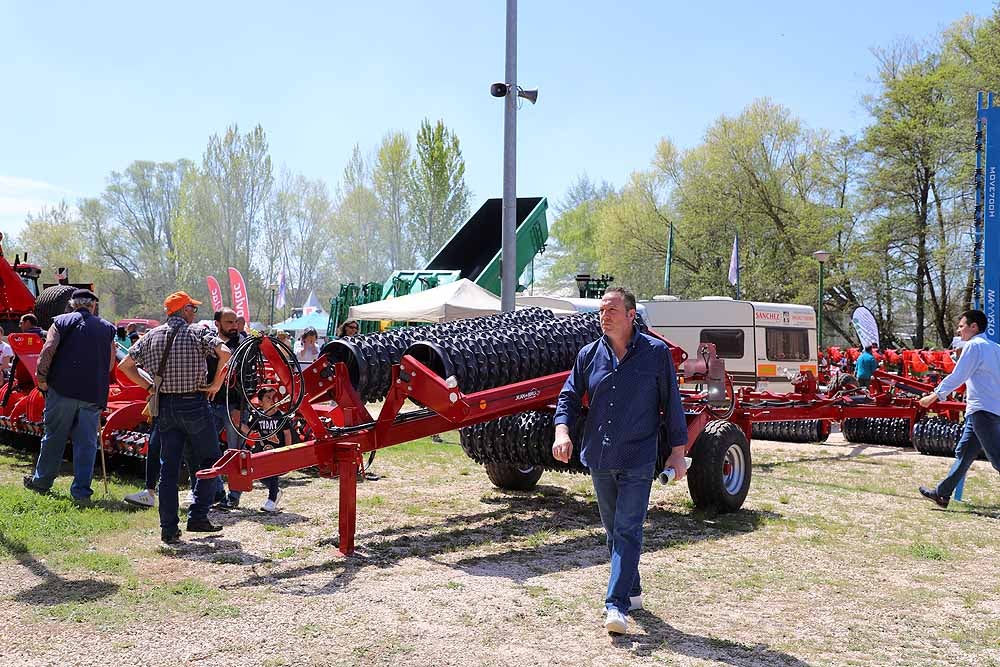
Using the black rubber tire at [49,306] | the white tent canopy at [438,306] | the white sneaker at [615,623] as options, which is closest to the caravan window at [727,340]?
the white tent canopy at [438,306]

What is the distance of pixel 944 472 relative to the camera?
36.5 feet

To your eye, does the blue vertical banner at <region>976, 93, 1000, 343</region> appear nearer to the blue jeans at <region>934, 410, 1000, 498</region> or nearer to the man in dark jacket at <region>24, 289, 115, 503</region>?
the blue jeans at <region>934, 410, 1000, 498</region>

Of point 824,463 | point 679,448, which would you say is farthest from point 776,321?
point 679,448

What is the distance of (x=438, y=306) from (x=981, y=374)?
10.8 metres

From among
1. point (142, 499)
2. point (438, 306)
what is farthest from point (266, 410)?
point (438, 306)

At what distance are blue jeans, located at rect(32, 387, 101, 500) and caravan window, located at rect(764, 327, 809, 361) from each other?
15.2 meters

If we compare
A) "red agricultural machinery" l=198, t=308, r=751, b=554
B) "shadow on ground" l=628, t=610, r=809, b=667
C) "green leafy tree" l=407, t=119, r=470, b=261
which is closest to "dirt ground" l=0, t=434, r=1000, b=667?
"shadow on ground" l=628, t=610, r=809, b=667

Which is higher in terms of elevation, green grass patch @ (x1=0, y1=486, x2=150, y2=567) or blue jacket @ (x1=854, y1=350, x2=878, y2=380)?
blue jacket @ (x1=854, y1=350, x2=878, y2=380)

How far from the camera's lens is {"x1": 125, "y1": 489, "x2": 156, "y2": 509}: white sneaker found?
25.2 ft

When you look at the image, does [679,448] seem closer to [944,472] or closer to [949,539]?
[949,539]

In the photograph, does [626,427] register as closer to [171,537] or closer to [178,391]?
[178,391]

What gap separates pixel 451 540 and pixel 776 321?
14824 millimetres

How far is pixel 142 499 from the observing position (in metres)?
7.70

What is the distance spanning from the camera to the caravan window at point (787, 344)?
20.2 metres
